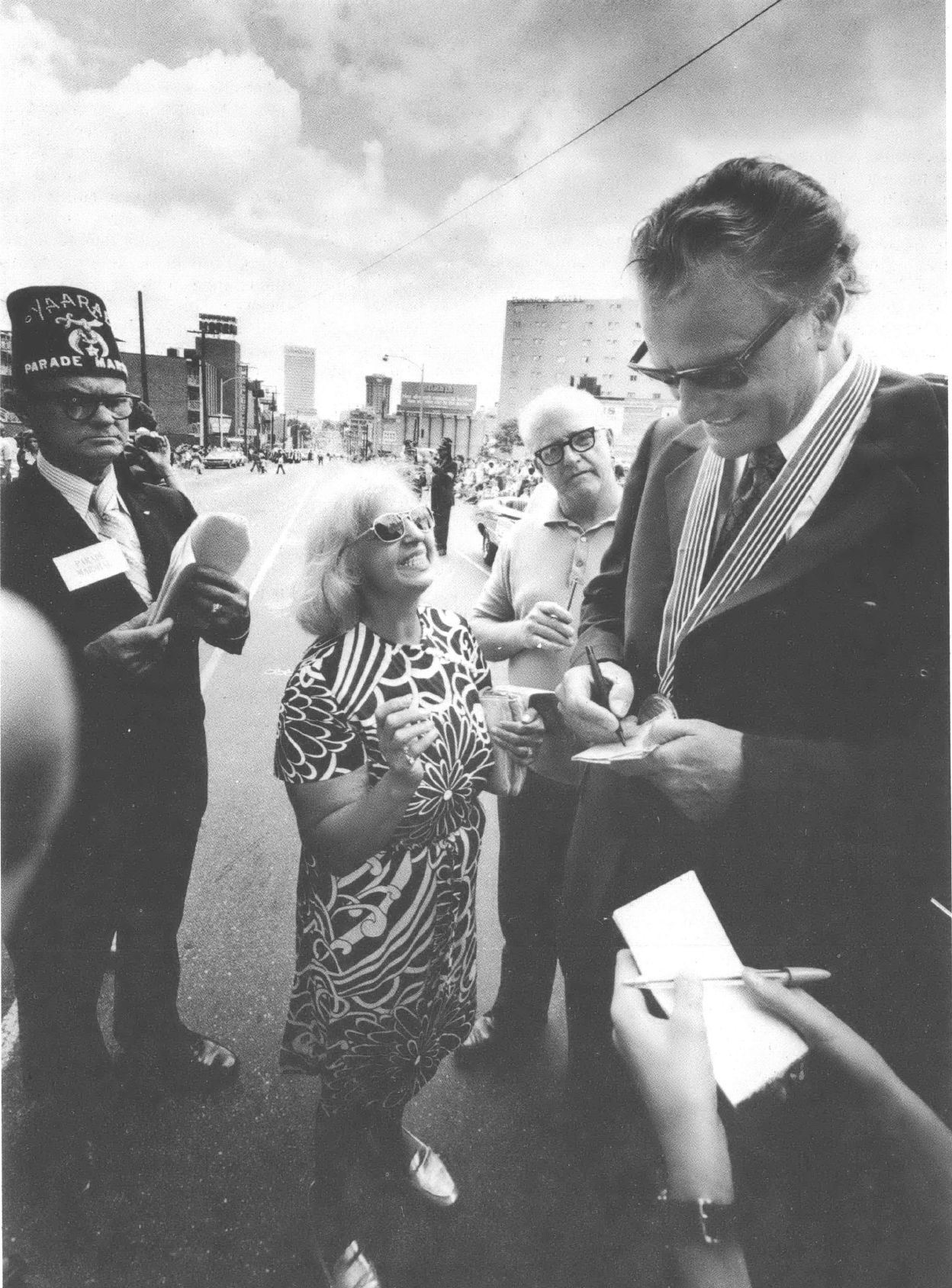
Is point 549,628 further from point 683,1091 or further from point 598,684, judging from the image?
point 683,1091

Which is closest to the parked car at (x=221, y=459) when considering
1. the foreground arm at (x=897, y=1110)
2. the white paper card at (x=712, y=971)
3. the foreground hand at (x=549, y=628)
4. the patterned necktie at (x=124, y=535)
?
the patterned necktie at (x=124, y=535)

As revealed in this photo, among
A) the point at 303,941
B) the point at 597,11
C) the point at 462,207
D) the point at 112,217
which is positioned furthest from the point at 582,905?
the point at 597,11

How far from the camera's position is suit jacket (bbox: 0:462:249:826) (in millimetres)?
1101

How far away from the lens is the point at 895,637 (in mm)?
1026

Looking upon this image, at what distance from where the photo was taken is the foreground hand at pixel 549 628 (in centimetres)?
152

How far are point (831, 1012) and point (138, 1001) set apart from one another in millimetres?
Answer: 1507

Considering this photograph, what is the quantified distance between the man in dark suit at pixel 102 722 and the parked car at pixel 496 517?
0.82 metres

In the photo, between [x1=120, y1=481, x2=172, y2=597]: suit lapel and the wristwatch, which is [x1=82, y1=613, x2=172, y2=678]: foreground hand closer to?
[x1=120, y1=481, x2=172, y2=597]: suit lapel

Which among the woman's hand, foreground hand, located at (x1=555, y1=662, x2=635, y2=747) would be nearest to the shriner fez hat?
the woman's hand

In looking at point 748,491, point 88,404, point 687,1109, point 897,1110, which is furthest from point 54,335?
point 897,1110

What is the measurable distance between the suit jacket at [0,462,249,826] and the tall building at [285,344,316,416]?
1.05ft

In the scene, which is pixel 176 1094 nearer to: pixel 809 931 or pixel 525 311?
pixel 809 931

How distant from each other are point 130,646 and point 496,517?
1058 millimetres

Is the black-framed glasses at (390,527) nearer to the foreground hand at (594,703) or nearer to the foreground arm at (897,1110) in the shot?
the foreground hand at (594,703)
